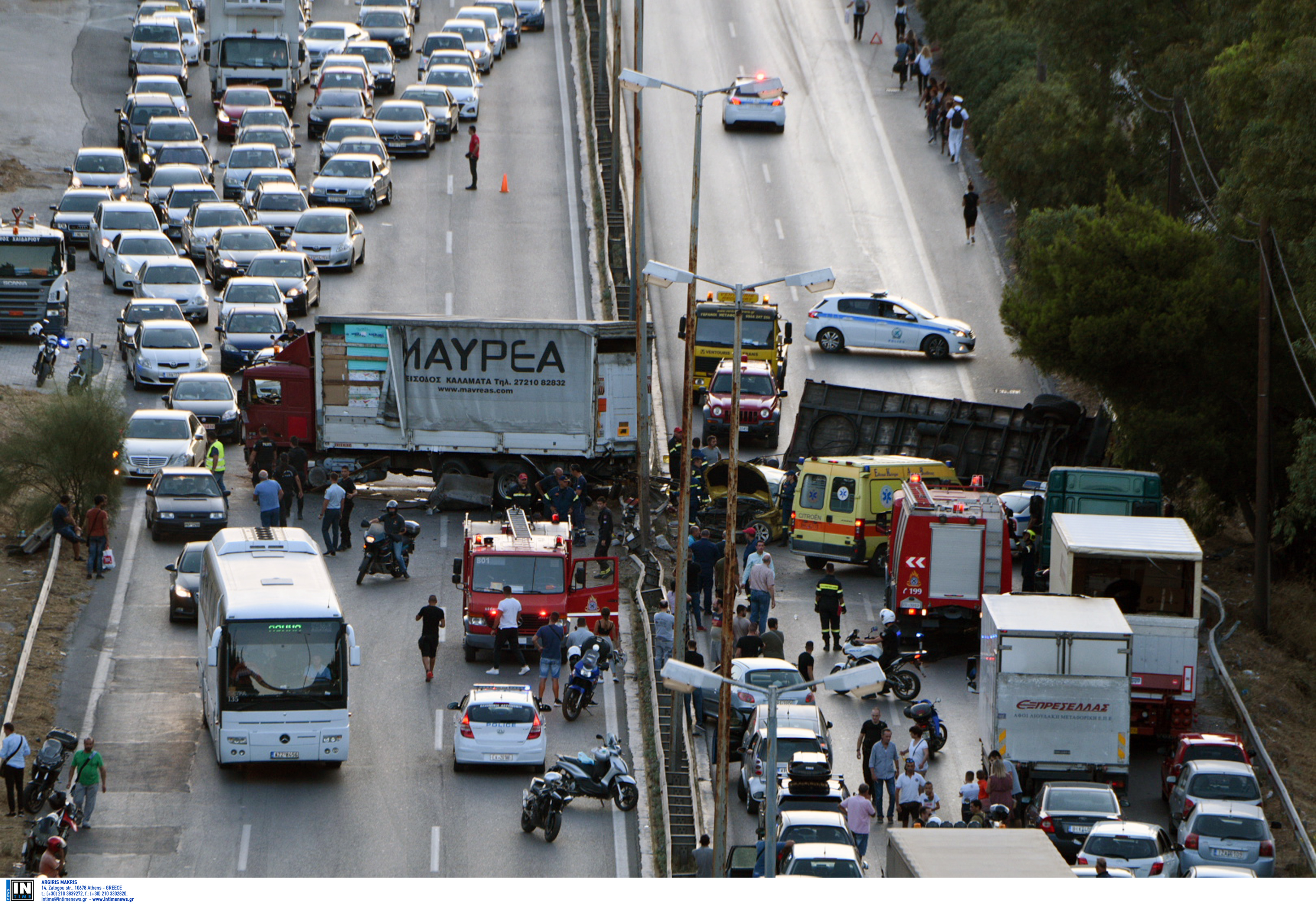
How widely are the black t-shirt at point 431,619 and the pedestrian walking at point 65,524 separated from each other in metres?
8.17

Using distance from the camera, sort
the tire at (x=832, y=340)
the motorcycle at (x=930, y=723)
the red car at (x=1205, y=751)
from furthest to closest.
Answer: the tire at (x=832, y=340), the motorcycle at (x=930, y=723), the red car at (x=1205, y=751)

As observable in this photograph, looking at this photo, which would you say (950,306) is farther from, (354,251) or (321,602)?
(321,602)

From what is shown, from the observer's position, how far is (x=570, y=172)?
65.7 meters

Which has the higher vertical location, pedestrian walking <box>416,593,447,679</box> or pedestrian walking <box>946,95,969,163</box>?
pedestrian walking <box>946,95,969,163</box>

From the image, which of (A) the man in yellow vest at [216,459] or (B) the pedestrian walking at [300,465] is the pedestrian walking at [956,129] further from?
(A) the man in yellow vest at [216,459]

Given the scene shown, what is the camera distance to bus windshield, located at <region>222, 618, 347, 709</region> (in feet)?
94.3

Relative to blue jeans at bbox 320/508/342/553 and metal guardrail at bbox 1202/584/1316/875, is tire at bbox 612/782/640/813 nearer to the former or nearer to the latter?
metal guardrail at bbox 1202/584/1316/875

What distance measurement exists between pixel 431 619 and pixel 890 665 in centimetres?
698

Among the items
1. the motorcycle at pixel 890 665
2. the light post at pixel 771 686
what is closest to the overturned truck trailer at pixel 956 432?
the motorcycle at pixel 890 665

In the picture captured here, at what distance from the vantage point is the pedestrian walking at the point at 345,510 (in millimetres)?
38531

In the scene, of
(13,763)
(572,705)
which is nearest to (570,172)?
(572,705)

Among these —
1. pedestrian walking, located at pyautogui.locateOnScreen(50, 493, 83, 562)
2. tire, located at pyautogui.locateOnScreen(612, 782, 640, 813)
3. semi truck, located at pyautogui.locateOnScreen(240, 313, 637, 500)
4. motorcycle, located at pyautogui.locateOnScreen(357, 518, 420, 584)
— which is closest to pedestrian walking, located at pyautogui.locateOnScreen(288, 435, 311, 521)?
semi truck, located at pyautogui.locateOnScreen(240, 313, 637, 500)

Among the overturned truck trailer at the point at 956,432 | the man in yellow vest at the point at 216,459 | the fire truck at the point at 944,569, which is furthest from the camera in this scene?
the overturned truck trailer at the point at 956,432

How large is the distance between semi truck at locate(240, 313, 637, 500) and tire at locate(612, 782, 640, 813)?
1372cm
